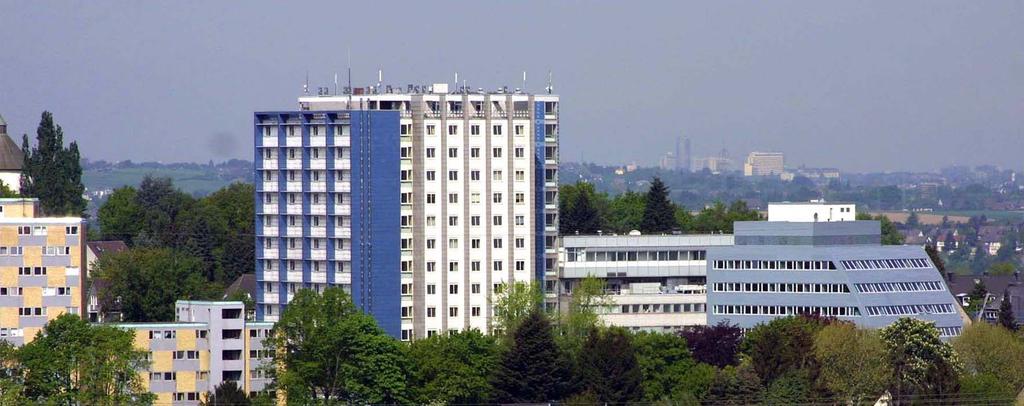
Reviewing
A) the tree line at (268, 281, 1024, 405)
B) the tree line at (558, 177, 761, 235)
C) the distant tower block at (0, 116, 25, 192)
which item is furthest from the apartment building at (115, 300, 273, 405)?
the distant tower block at (0, 116, 25, 192)

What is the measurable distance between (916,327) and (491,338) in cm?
1940

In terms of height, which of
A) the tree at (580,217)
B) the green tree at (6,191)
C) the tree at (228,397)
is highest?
the green tree at (6,191)

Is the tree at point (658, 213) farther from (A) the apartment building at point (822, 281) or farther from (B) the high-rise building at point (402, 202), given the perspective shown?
(B) the high-rise building at point (402, 202)

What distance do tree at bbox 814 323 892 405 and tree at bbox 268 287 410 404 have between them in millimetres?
18726

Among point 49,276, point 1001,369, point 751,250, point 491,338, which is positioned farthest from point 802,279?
point 49,276

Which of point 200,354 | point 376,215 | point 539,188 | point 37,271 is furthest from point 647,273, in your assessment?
point 37,271

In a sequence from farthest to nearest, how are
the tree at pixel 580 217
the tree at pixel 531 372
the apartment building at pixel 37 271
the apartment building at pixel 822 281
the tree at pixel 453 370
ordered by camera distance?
the tree at pixel 580 217
the apartment building at pixel 822 281
the apartment building at pixel 37 271
the tree at pixel 453 370
the tree at pixel 531 372

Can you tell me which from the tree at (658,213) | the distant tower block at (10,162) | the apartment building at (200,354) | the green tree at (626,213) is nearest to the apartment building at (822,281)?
the tree at (658,213)

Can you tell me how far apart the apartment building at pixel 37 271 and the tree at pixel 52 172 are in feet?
164

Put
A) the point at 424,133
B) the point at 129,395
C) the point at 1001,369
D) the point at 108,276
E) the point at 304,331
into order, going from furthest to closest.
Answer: the point at 108,276 → the point at 424,133 → the point at 1001,369 → the point at 304,331 → the point at 129,395

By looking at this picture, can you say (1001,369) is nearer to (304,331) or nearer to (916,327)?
(916,327)

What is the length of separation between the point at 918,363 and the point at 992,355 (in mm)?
6948

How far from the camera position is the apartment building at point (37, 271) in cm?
10175

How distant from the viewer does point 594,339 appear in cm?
9819
